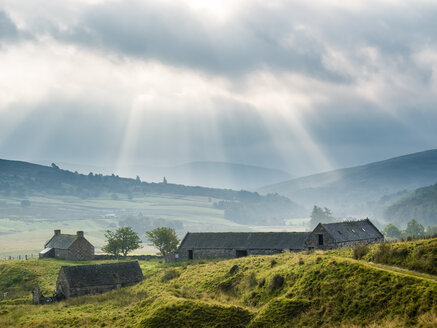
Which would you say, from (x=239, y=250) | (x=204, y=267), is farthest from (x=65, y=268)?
(x=239, y=250)

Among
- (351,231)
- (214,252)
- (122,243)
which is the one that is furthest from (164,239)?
(351,231)

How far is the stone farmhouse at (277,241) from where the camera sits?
67.8 m

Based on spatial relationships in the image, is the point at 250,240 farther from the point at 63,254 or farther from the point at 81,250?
the point at 63,254

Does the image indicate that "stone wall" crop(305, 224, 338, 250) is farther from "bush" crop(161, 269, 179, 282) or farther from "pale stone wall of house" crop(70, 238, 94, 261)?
"pale stone wall of house" crop(70, 238, 94, 261)

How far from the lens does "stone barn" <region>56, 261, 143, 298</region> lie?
6131cm

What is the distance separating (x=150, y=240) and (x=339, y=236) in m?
48.5

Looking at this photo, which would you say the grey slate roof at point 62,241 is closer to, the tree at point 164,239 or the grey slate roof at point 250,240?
the tree at point 164,239

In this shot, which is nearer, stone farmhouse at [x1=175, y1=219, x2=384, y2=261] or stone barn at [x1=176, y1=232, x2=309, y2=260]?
stone farmhouse at [x1=175, y1=219, x2=384, y2=261]

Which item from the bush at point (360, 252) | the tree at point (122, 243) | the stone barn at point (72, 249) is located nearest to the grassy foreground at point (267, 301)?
the bush at point (360, 252)

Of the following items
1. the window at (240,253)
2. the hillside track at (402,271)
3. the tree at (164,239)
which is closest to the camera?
the hillside track at (402,271)

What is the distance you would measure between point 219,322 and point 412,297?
13821mm

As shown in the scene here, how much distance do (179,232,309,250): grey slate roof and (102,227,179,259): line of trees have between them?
44.5 feet

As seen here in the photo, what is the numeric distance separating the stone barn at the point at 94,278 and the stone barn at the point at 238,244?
53.0 ft

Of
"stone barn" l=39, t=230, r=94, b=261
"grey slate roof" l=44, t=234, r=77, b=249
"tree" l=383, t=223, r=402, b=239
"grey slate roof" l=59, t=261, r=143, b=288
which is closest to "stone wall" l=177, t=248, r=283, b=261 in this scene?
"grey slate roof" l=59, t=261, r=143, b=288
